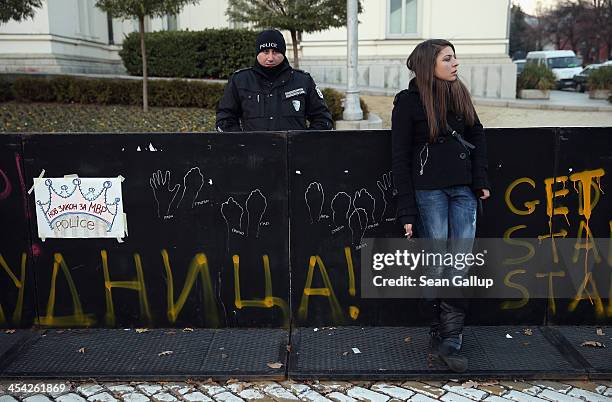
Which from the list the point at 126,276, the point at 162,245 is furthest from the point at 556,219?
the point at 126,276

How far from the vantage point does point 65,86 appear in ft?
47.3

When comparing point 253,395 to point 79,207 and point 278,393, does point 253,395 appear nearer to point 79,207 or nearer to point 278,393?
point 278,393

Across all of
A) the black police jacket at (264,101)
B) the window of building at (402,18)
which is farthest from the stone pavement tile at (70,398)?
the window of building at (402,18)

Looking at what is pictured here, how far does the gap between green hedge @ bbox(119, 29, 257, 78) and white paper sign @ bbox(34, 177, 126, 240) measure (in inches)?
575

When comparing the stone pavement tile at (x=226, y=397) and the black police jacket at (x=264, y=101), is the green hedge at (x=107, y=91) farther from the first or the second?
the stone pavement tile at (x=226, y=397)

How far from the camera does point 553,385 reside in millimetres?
3438

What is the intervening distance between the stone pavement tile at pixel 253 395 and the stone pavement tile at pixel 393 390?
626 millimetres

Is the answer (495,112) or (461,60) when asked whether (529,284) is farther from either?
(461,60)

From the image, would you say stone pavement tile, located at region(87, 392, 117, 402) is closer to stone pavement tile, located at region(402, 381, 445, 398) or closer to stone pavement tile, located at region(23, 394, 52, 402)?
stone pavement tile, located at region(23, 394, 52, 402)

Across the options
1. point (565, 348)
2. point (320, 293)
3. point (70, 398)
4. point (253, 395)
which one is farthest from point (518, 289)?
point (70, 398)

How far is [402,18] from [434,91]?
17.2 m

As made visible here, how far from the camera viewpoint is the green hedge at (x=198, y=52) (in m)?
18.1

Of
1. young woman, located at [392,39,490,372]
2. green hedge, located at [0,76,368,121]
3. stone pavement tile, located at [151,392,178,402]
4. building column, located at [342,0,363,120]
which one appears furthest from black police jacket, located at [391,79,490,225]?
green hedge, located at [0,76,368,121]

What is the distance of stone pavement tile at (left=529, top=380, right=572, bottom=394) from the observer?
3389 millimetres
